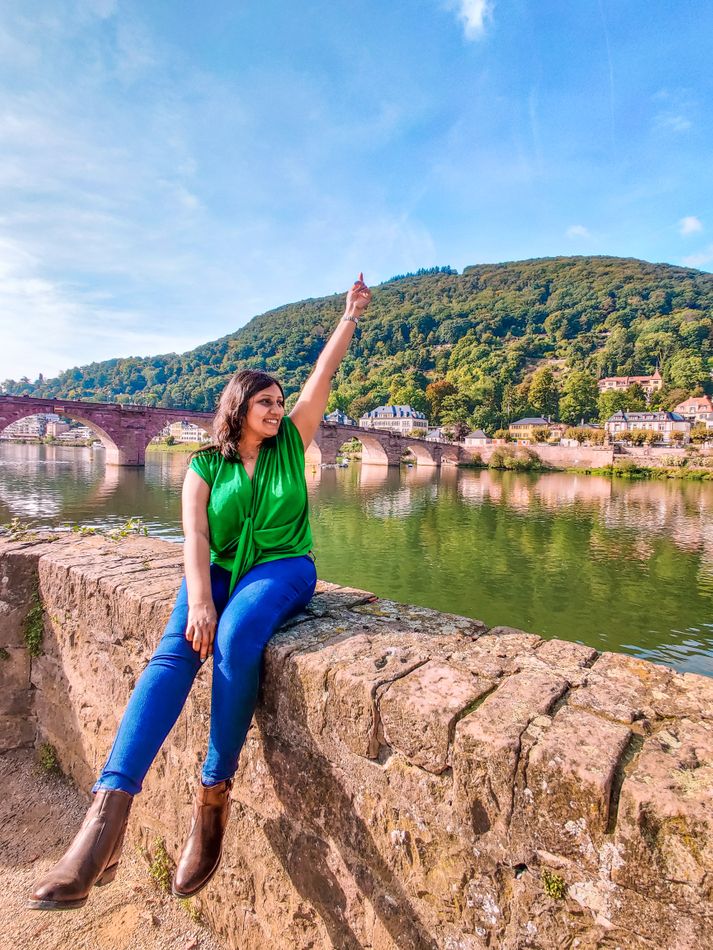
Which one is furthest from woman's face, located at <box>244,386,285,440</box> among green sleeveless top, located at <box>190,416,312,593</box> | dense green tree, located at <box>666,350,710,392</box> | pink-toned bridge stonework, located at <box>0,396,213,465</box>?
dense green tree, located at <box>666,350,710,392</box>

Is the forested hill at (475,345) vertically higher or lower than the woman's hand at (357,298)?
higher

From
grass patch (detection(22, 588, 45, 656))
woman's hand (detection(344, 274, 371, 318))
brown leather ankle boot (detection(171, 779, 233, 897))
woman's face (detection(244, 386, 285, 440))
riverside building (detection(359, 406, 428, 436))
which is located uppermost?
riverside building (detection(359, 406, 428, 436))

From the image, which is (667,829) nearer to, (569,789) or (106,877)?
(569,789)

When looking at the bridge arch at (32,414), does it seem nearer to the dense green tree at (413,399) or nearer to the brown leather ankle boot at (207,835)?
the brown leather ankle boot at (207,835)

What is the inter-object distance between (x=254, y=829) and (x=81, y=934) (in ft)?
2.66

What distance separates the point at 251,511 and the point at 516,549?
1474 cm

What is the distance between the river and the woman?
784 centimetres

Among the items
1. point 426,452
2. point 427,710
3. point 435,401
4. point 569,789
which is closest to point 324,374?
point 427,710

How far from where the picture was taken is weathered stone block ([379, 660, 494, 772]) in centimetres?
132

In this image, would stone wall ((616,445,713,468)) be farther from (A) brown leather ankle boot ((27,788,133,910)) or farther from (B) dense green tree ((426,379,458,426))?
(A) brown leather ankle boot ((27,788,133,910))

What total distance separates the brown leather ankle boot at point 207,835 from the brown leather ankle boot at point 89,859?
0.76 ft

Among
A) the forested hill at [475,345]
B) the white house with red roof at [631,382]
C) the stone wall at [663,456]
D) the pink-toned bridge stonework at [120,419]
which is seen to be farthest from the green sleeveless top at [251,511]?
the white house with red roof at [631,382]

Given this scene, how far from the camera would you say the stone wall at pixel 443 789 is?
1062mm

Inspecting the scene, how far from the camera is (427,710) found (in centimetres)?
136
